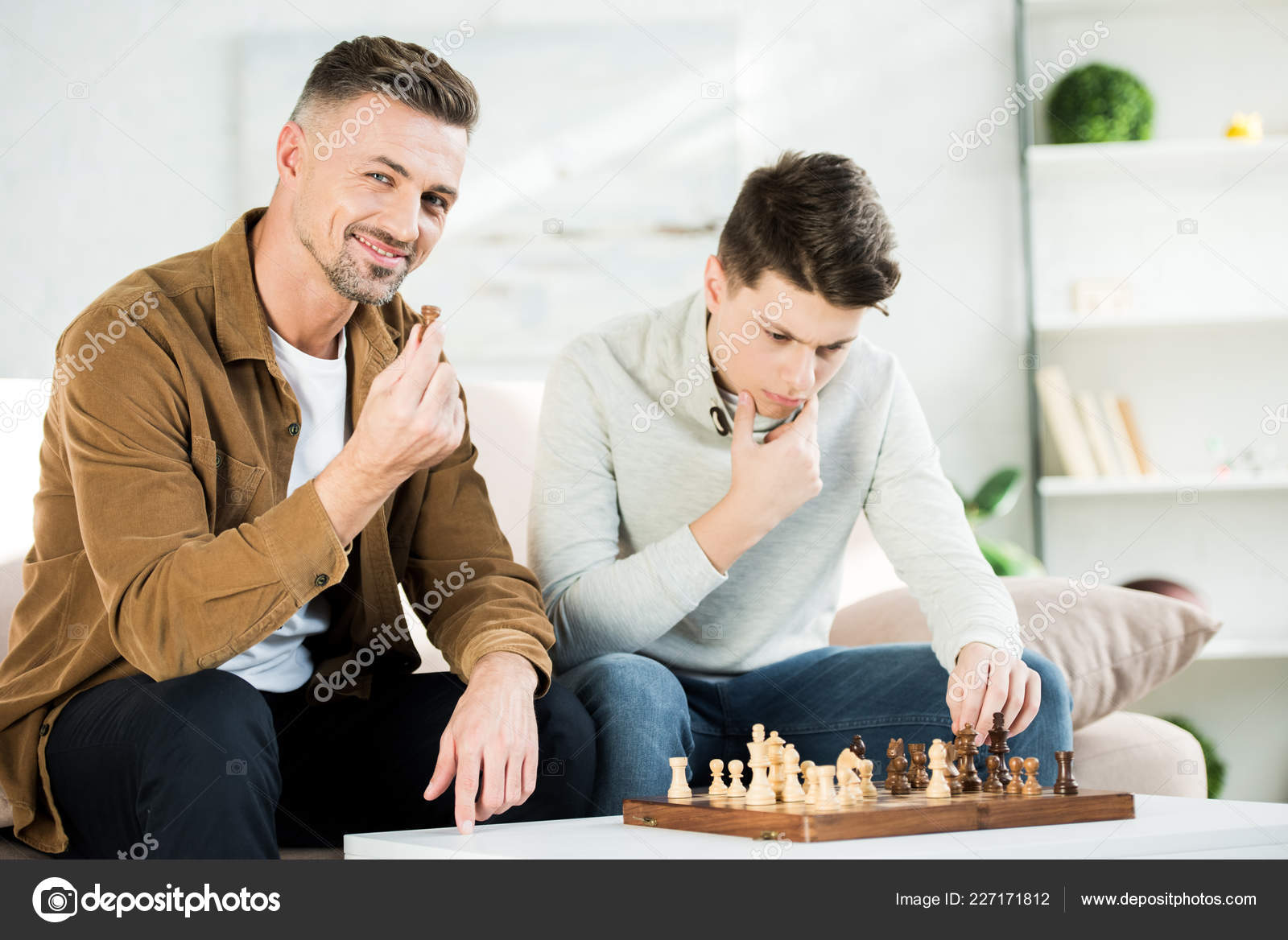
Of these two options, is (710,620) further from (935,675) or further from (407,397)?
(407,397)

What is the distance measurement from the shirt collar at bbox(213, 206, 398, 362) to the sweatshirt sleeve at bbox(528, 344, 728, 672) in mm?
406

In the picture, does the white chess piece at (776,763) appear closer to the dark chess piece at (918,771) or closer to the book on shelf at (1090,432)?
the dark chess piece at (918,771)

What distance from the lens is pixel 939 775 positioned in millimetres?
1132

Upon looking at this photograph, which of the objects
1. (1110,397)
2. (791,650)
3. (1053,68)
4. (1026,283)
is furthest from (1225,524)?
(791,650)

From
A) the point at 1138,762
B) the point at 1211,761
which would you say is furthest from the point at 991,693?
the point at 1211,761

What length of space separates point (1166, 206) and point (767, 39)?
106cm

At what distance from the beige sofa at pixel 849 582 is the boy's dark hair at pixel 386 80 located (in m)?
0.61

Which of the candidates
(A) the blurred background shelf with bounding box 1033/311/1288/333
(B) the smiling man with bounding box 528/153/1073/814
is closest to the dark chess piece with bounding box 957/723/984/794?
(B) the smiling man with bounding box 528/153/1073/814

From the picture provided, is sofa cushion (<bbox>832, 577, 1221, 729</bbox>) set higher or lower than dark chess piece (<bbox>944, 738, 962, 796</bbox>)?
higher

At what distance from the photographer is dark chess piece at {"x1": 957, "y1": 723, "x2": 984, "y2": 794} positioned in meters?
1.17

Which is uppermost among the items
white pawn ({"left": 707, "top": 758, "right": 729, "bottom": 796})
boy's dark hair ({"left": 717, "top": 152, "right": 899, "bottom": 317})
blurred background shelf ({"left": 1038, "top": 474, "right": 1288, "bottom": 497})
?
boy's dark hair ({"left": 717, "top": 152, "right": 899, "bottom": 317})

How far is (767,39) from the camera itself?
10.0 feet
